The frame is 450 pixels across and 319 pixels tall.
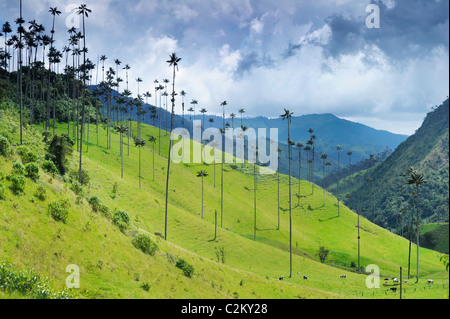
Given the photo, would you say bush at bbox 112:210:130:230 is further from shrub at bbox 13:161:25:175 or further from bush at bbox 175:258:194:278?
shrub at bbox 13:161:25:175

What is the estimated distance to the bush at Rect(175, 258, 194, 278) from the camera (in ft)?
124

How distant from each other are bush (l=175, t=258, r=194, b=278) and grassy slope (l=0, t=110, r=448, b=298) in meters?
1.01

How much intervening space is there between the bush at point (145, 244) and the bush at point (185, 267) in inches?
132

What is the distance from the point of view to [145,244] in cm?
3762

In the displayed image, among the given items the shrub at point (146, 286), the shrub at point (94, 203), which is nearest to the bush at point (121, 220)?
the shrub at point (94, 203)

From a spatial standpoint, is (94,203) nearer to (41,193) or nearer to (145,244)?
(41,193)

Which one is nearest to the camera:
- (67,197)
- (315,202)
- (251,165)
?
(67,197)

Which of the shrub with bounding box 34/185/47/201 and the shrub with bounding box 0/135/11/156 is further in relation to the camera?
the shrub with bounding box 0/135/11/156

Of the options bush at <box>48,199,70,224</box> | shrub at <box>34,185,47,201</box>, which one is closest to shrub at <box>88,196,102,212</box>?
bush at <box>48,199,70,224</box>

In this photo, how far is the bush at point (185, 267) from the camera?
37719 millimetres

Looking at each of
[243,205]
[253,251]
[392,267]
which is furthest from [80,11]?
[392,267]
